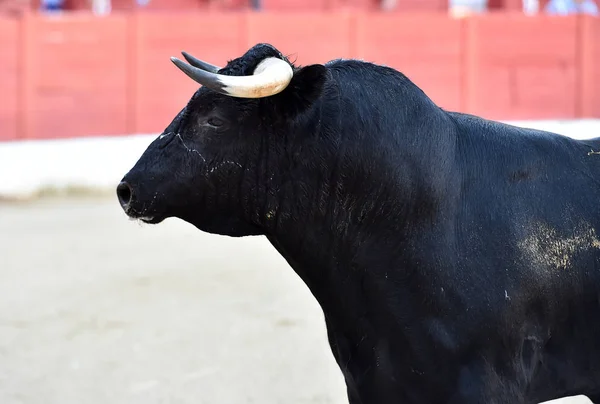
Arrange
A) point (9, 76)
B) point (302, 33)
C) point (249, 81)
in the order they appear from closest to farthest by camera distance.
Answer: point (249, 81)
point (9, 76)
point (302, 33)

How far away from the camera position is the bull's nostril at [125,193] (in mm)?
2582

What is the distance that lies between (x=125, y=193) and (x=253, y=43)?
10541 millimetres

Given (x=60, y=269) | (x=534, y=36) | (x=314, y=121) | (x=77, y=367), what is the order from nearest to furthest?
(x=314, y=121)
(x=77, y=367)
(x=60, y=269)
(x=534, y=36)

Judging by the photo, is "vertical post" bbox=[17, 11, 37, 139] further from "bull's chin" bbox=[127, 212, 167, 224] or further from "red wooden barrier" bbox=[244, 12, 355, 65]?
"bull's chin" bbox=[127, 212, 167, 224]

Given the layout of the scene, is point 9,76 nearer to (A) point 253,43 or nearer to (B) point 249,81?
(A) point 253,43

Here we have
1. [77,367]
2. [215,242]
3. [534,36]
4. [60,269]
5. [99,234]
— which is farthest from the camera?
[534,36]

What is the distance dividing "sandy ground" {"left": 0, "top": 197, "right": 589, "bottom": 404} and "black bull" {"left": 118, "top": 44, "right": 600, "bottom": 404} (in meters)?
1.80

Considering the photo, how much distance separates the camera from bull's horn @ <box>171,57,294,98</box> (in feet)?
7.94

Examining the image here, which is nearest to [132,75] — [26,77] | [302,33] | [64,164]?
[26,77]

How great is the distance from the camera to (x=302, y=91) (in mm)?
2490

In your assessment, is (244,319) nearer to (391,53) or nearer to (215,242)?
(215,242)

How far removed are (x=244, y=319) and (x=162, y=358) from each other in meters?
0.74

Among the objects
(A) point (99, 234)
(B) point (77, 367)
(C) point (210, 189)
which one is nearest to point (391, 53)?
(A) point (99, 234)

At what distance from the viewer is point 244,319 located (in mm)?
5613
